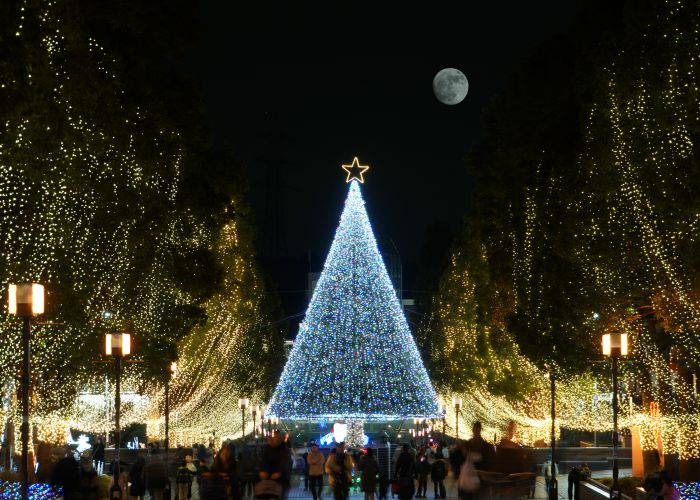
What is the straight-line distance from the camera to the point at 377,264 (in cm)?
5469

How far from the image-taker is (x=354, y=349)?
54.6m

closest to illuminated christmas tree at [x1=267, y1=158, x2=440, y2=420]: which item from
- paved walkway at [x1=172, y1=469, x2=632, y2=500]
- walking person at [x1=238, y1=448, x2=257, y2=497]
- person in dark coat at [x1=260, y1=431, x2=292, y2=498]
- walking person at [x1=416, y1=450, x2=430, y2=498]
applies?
paved walkway at [x1=172, y1=469, x2=632, y2=500]

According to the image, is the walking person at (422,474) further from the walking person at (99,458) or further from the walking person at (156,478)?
the walking person at (99,458)

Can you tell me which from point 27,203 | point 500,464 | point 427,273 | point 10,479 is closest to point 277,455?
point 500,464

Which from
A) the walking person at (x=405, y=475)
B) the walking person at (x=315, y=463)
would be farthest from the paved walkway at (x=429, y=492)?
the walking person at (x=405, y=475)

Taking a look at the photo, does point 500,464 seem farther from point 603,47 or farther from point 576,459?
point 576,459

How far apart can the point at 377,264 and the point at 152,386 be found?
15363 mm

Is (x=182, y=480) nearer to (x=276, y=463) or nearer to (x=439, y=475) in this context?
(x=439, y=475)

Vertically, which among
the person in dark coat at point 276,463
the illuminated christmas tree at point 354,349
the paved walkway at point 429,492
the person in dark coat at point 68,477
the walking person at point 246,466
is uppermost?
the illuminated christmas tree at point 354,349

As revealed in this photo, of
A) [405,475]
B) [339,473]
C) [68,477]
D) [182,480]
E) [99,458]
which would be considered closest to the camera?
[68,477]

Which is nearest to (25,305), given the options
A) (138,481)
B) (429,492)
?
(138,481)

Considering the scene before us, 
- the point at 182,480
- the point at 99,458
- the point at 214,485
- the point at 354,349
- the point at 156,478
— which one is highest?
the point at 354,349

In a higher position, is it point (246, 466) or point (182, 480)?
point (246, 466)

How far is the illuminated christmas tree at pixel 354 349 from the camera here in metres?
53.6
